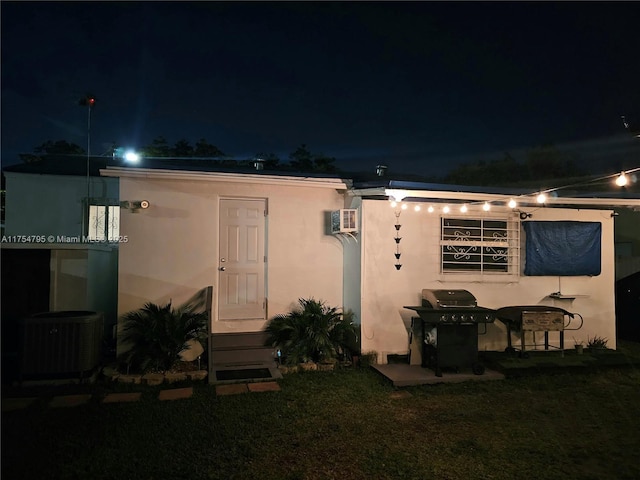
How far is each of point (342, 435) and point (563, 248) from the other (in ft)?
19.3

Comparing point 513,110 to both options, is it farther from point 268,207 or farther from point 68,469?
point 68,469

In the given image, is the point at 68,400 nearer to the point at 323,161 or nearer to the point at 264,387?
the point at 264,387

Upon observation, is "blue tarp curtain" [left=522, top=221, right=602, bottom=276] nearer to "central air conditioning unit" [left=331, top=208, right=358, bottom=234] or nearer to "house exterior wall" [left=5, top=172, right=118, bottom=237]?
"central air conditioning unit" [left=331, top=208, right=358, bottom=234]

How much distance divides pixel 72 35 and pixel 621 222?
14671mm

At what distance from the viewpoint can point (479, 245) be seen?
316 inches

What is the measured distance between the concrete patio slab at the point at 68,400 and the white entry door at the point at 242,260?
8.01 feet

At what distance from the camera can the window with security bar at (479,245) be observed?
795 centimetres

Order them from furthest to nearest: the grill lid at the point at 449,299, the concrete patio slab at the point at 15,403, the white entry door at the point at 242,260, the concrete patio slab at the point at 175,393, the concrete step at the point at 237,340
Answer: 1. the white entry door at the point at 242,260
2. the concrete step at the point at 237,340
3. the grill lid at the point at 449,299
4. the concrete patio slab at the point at 175,393
5. the concrete patio slab at the point at 15,403

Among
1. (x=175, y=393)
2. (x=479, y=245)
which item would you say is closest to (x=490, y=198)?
(x=479, y=245)

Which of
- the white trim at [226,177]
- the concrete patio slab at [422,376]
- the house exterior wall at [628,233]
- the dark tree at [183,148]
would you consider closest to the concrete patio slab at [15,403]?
the white trim at [226,177]

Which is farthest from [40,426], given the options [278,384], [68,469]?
[278,384]

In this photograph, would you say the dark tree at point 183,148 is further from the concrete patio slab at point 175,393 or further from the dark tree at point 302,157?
the concrete patio slab at point 175,393

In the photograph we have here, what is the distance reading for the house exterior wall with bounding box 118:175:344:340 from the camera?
23.7 feet

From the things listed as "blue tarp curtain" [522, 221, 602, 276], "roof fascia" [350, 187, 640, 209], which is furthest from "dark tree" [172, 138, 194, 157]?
"blue tarp curtain" [522, 221, 602, 276]
